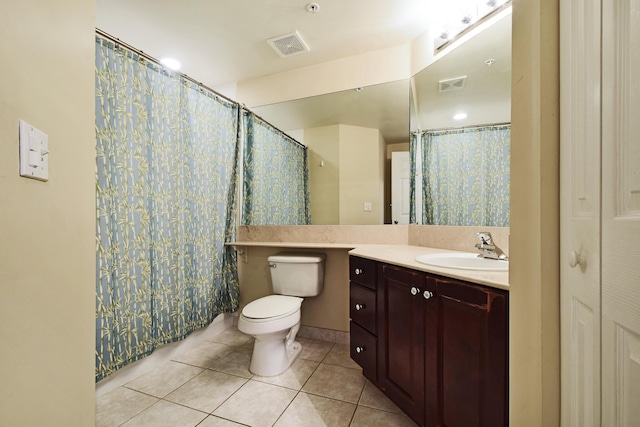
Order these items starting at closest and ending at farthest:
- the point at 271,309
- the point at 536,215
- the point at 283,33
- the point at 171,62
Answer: the point at 536,215
the point at 271,309
the point at 283,33
the point at 171,62

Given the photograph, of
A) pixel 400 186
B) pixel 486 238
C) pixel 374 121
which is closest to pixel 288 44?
pixel 374 121

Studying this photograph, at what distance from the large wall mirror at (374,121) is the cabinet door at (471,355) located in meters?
0.96

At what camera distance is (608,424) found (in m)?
0.42

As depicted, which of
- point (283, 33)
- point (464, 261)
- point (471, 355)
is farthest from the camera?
point (283, 33)

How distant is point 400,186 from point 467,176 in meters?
0.48

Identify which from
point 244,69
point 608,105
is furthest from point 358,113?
point 608,105

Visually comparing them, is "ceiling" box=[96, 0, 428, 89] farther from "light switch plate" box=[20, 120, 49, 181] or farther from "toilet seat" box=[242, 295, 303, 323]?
"toilet seat" box=[242, 295, 303, 323]

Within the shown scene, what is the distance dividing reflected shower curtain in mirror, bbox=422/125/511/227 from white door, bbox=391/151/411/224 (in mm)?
135

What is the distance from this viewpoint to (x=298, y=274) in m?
2.00

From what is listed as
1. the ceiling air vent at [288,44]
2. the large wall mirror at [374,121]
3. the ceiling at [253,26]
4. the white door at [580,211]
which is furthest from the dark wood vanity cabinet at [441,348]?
the ceiling air vent at [288,44]

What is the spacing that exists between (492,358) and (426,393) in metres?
0.40

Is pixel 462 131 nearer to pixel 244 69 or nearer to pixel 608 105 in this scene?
pixel 608 105

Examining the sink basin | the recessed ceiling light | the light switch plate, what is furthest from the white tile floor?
the recessed ceiling light

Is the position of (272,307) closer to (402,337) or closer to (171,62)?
(402,337)
